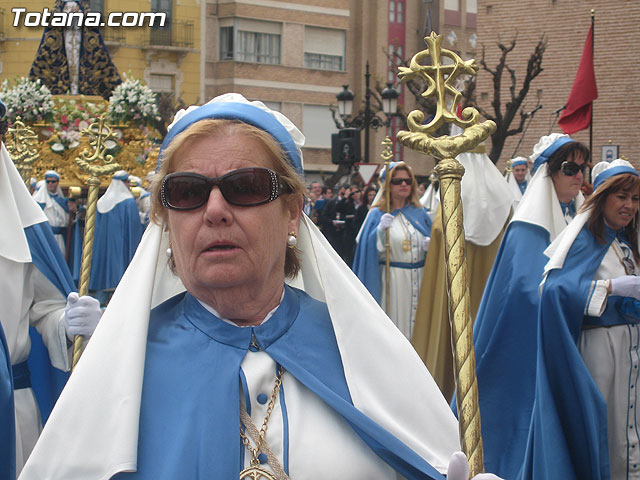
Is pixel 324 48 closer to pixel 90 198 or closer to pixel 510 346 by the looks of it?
pixel 510 346

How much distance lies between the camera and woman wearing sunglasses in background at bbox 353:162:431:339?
1042 centimetres

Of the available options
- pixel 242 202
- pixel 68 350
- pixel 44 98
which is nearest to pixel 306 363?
pixel 242 202

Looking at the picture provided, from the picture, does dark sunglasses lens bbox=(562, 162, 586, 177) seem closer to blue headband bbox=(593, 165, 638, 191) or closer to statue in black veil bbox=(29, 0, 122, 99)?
blue headband bbox=(593, 165, 638, 191)

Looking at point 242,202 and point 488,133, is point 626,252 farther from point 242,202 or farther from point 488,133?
point 242,202

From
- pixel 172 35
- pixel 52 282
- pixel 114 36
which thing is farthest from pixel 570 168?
pixel 172 35

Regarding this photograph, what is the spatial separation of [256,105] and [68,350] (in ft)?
7.08

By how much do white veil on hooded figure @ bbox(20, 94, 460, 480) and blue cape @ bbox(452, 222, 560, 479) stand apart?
3.96 m

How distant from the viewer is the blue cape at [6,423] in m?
3.41

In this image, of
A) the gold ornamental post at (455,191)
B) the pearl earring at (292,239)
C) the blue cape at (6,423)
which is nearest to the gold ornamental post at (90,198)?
the blue cape at (6,423)

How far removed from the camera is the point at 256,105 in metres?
2.67

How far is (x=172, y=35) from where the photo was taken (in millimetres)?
40594

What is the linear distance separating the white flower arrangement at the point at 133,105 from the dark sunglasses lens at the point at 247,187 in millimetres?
9964

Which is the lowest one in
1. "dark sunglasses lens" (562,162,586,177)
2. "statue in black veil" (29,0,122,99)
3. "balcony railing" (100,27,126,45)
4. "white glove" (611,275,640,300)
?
"white glove" (611,275,640,300)

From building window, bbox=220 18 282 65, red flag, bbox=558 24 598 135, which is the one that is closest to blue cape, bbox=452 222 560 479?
red flag, bbox=558 24 598 135
